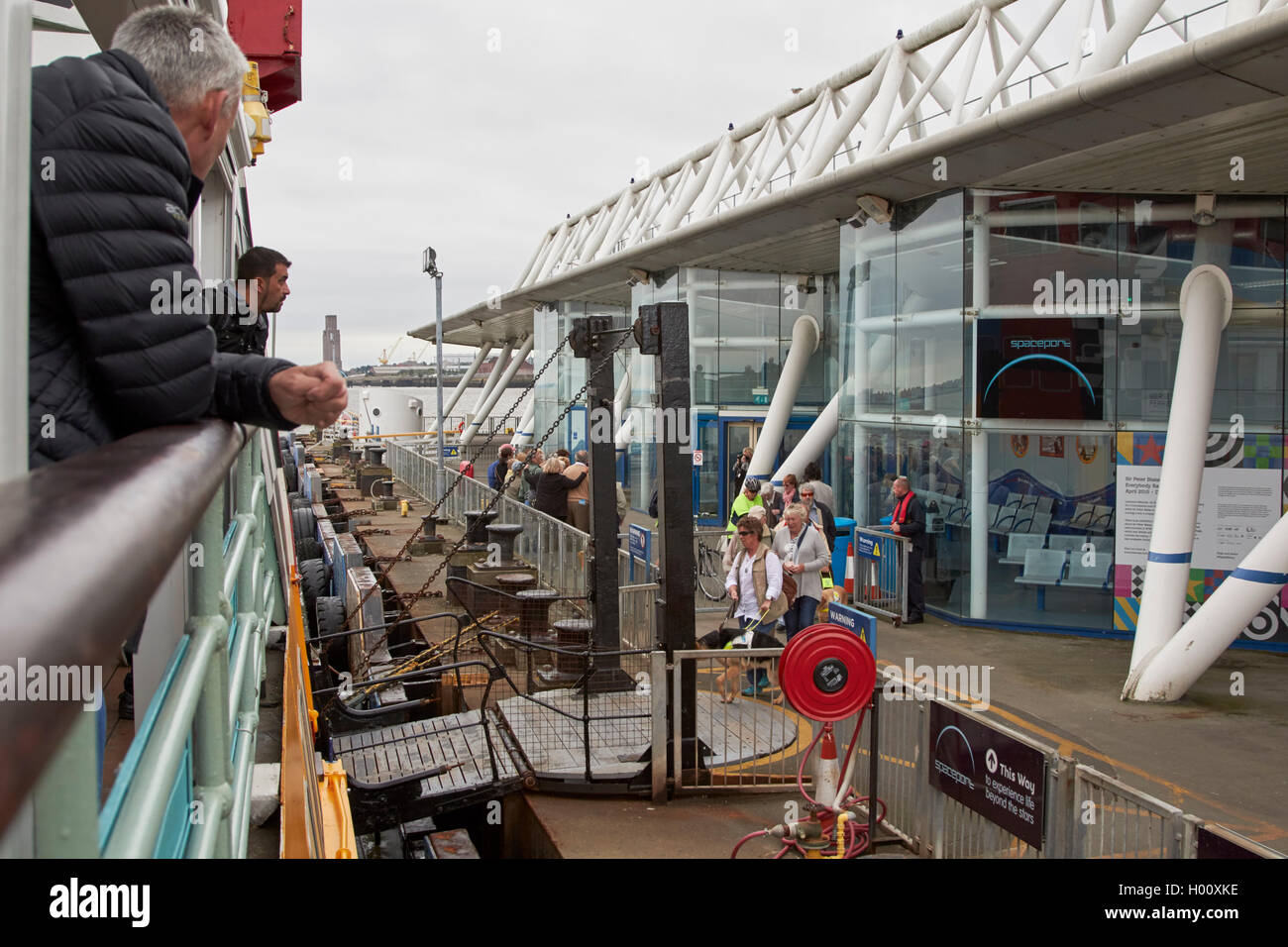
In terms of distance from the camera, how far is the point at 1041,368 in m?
13.7

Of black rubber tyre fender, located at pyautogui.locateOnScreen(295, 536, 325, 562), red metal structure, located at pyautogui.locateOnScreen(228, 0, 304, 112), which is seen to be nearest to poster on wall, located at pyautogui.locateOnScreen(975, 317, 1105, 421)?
red metal structure, located at pyautogui.locateOnScreen(228, 0, 304, 112)

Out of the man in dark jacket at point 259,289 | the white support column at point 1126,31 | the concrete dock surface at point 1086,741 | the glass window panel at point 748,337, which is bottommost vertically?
the concrete dock surface at point 1086,741

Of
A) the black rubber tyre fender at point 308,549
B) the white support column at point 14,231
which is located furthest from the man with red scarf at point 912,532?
the white support column at point 14,231

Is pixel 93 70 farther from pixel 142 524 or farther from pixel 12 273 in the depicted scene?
pixel 142 524

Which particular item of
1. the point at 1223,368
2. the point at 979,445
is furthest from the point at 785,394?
the point at 1223,368

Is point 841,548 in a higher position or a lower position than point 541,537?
lower

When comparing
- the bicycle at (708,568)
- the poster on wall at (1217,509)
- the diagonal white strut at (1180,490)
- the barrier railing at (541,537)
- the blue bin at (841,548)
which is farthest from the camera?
the bicycle at (708,568)

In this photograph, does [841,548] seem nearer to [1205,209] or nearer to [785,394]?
[785,394]

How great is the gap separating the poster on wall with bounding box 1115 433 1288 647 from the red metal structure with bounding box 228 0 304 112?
10.1 m

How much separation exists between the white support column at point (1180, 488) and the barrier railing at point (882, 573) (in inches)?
136

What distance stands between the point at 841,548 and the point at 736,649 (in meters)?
7.40

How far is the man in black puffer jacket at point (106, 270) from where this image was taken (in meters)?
1.30

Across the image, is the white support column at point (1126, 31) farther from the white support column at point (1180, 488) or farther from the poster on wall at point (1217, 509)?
the poster on wall at point (1217, 509)
